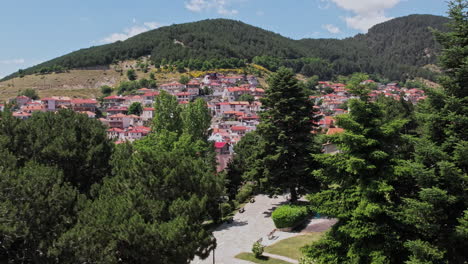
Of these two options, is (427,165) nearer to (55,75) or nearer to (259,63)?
(55,75)

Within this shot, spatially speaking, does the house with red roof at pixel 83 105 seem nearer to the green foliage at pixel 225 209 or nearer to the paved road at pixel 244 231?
the green foliage at pixel 225 209

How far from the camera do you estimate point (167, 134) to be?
105 feet

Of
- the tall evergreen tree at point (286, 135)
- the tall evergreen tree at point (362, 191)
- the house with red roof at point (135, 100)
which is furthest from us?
the house with red roof at point (135, 100)

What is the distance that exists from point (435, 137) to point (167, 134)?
2348 cm

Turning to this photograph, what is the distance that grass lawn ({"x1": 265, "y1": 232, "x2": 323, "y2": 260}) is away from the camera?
2078 cm

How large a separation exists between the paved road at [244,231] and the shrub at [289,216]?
911mm

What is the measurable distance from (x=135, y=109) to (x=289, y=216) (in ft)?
283

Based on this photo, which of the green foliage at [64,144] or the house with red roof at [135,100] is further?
the house with red roof at [135,100]

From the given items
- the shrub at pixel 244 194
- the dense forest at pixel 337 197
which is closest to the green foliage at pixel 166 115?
the shrub at pixel 244 194

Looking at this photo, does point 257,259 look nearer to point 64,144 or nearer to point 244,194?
point 64,144

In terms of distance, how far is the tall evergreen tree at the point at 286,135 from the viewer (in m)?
26.8

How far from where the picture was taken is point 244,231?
25.7 metres

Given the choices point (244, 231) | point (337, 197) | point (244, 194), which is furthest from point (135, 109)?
point (337, 197)

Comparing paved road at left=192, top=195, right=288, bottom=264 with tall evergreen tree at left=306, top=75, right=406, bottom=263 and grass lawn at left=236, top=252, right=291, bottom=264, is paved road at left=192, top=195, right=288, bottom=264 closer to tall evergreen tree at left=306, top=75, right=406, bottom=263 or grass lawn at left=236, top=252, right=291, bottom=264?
grass lawn at left=236, top=252, right=291, bottom=264
